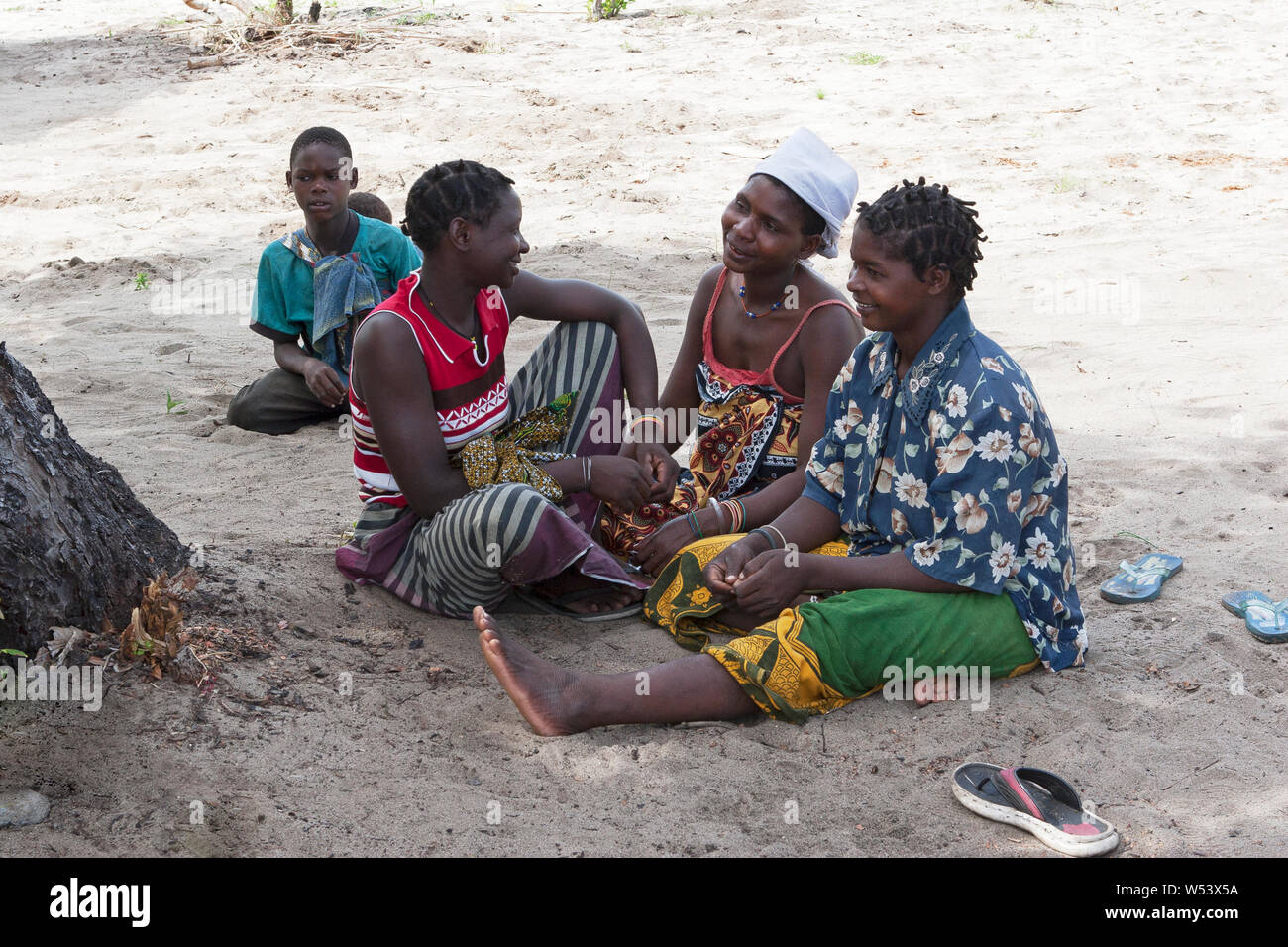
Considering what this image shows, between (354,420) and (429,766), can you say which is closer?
(429,766)

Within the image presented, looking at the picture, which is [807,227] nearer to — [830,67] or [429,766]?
[429,766]

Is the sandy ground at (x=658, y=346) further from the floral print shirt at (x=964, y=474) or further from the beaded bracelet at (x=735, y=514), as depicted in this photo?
the beaded bracelet at (x=735, y=514)

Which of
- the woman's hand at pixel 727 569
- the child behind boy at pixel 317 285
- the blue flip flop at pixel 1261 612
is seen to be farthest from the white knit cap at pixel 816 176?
the child behind boy at pixel 317 285

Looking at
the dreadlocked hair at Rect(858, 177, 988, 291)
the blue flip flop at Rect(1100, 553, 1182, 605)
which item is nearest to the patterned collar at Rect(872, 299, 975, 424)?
the dreadlocked hair at Rect(858, 177, 988, 291)

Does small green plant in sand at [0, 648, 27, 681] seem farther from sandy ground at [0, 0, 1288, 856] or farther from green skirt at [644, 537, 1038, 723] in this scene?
green skirt at [644, 537, 1038, 723]

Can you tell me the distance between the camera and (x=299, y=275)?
473 cm

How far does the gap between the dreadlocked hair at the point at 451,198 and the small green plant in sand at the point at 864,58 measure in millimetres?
7660

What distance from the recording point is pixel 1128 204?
733 centimetres

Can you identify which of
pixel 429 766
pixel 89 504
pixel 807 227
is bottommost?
pixel 429 766

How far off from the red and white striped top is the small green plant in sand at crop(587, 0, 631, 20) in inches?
366

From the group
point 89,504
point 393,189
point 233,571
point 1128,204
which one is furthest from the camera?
point 393,189

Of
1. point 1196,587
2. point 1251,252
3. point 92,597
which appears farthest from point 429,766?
point 1251,252

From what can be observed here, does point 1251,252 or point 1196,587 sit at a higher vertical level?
point 1251,252

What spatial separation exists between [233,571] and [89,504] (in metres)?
0.55
